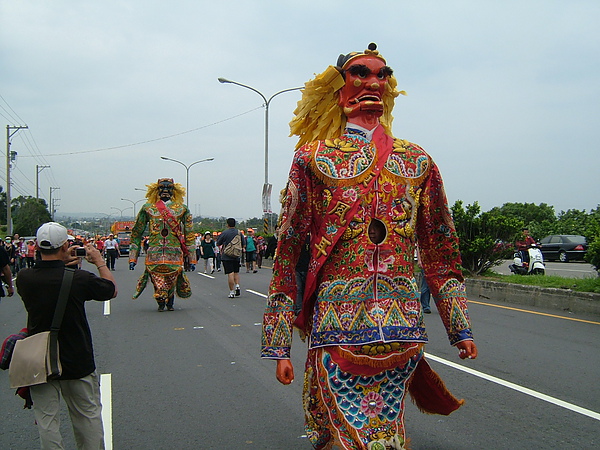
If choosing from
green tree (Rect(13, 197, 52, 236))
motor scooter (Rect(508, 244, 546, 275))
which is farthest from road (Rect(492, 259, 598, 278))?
green tree (Rect(13, 197, 52, 236))

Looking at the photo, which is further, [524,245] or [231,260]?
[524,245]

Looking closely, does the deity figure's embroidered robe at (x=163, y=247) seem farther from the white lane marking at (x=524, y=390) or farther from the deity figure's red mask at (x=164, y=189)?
the white lane marking at (x=524, y=390)

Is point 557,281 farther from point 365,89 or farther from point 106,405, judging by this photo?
point 365,89

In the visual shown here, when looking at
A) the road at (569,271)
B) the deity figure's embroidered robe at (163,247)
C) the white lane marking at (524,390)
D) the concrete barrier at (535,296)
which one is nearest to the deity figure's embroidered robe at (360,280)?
the white lane marking at (524,390)

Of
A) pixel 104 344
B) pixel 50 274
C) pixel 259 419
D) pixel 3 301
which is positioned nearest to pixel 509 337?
pixel 259 419

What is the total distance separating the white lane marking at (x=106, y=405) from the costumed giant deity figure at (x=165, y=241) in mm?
4699

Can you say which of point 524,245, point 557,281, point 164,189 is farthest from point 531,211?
point 164,189

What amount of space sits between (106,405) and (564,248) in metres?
27.6

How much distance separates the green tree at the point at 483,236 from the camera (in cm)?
1523

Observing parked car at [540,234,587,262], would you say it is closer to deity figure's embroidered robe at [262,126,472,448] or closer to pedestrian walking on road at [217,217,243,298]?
pedestrian walking on road at [217,217,243,298]

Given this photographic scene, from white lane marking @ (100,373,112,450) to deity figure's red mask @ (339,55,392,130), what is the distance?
2990mm

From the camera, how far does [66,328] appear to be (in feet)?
12.5

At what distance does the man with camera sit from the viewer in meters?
3.72

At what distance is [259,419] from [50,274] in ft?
7.04
